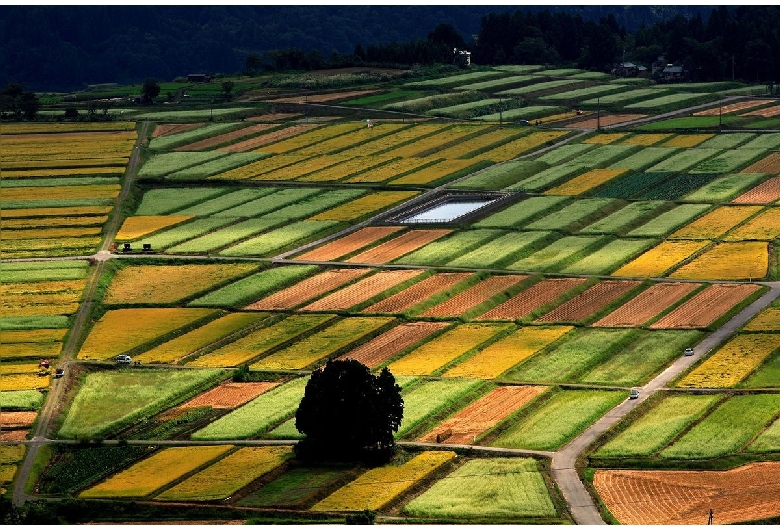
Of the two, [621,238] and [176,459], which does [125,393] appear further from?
[621,238]

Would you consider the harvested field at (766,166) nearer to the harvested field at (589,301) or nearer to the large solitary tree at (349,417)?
the harvested field at (589,301)

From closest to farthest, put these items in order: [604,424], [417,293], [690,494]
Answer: [690,494] → [604,424] → [417,293]

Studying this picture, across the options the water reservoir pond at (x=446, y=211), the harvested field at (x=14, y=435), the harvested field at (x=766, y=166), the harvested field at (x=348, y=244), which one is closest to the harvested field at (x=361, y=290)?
the harvested field at (x=348, y=244)

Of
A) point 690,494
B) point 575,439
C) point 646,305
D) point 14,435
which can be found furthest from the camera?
point 646,305

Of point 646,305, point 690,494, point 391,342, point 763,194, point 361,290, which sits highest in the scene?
point 763,194

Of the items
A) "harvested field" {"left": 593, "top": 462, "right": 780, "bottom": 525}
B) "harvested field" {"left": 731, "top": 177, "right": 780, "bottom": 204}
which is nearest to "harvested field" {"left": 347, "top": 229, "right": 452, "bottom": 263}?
"harvested field" {"left": 731, "top": 177, "right": 780, "bottom": 204}

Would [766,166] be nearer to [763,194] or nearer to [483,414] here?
[763,194]

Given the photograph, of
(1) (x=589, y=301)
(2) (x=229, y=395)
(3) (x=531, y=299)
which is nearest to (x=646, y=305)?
(1) (x=589, y=301)
